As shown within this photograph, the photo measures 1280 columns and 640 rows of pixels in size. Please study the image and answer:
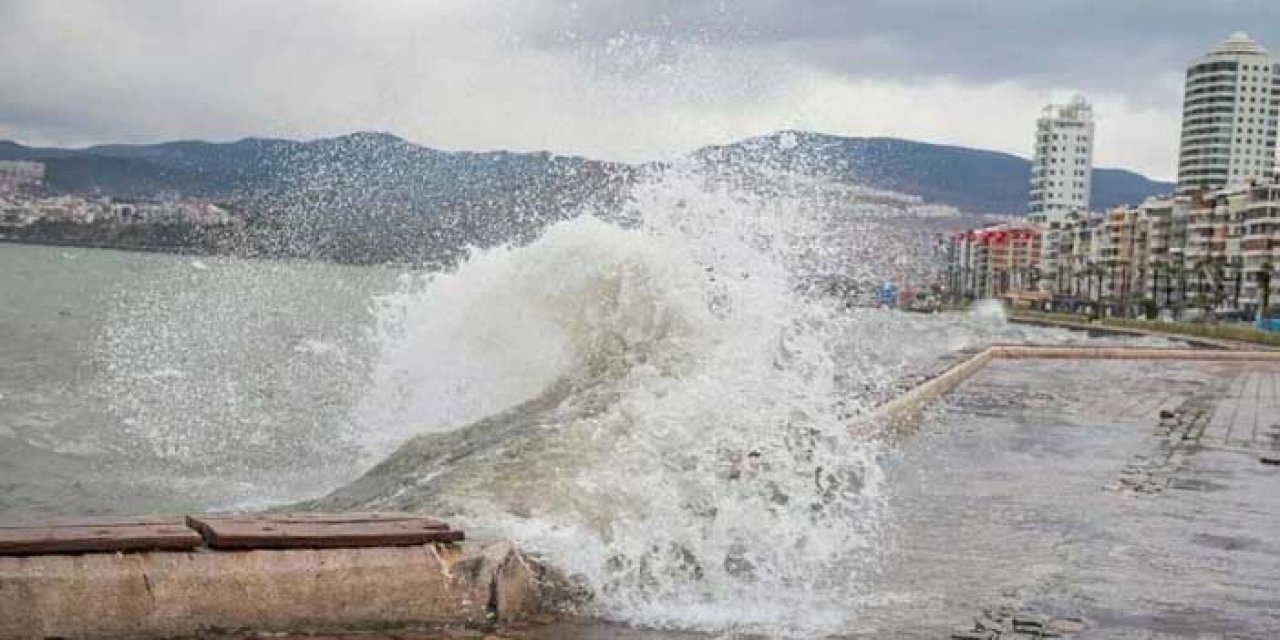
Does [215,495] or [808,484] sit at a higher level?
[808,484]

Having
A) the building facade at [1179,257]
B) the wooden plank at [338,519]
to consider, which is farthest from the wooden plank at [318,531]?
the building facade at [1179,257]

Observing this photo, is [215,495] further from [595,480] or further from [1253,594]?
[1253,594]

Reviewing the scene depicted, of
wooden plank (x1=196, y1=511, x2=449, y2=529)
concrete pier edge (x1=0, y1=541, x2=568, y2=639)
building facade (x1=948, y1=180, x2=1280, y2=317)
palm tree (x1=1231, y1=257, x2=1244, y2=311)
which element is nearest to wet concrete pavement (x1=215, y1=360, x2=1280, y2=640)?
concrete pier edge (x1=0, y1=541, x2=568, y2=639)

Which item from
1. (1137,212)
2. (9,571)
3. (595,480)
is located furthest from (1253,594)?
(1137,212)

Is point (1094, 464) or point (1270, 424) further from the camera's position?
point (1270, 424)

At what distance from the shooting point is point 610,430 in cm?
828

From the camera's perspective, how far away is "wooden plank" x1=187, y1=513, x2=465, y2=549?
4953 mm

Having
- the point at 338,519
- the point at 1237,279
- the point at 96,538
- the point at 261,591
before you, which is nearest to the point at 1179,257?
the point at 1237,279

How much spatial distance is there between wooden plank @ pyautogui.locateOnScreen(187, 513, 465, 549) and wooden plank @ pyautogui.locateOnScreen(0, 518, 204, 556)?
100 millimetres

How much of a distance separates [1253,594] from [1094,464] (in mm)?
5228

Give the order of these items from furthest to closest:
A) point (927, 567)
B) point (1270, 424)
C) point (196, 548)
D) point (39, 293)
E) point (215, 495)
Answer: point (39, 293)
point (1270, 424)
point (215, 495)
point (927, 567)
point (196, 548)

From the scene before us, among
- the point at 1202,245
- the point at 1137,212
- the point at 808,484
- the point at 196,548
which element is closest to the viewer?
the point at 196,548

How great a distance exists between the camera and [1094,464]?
11.9m

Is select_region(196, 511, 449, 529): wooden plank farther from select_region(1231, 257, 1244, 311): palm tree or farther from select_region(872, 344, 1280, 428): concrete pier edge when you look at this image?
select_region(1231, 257, 1244, 311): palm tree
